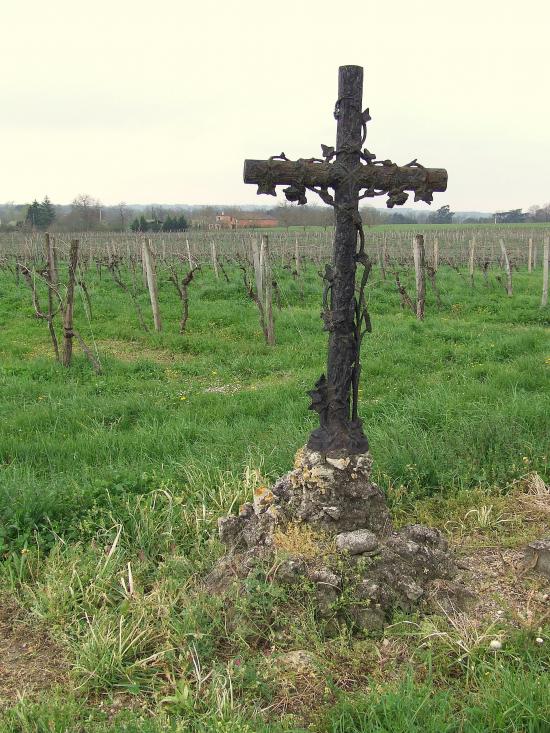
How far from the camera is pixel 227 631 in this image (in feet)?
9.20

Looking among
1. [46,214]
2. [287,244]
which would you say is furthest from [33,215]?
[287,244]

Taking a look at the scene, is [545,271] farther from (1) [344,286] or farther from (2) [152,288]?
(1) [344,286]

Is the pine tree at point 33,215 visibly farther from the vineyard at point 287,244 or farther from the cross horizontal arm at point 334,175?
the cross horizontal arm at point 334,175

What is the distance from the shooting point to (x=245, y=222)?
6694 centimetres

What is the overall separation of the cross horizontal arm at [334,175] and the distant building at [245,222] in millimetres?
59872

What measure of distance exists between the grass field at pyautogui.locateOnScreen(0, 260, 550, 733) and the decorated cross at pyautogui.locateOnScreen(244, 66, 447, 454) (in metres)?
0.95

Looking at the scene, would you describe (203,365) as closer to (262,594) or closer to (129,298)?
(262,594)

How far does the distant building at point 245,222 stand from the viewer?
63.5 m

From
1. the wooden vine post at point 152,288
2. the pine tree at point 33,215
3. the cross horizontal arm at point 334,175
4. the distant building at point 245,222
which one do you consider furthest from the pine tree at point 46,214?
the cross horizontal arm at point 334,175

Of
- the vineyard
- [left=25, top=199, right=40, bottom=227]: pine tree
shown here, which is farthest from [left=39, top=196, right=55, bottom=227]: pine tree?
the vineyard

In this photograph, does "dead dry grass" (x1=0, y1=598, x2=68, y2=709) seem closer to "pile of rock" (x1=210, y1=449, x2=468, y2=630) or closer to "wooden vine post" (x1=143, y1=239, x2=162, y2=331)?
"pile of rock" (x1=210, y1=449, x2=468, y2=630)

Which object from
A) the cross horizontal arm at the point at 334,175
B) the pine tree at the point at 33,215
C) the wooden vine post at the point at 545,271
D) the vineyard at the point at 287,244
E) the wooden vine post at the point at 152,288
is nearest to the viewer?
the cross horizontal arm at the point at 334,175

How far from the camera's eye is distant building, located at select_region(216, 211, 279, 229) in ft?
208

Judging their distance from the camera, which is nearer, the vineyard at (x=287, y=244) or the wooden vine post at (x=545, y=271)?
the wooden vine post at (x=545, y=271)
